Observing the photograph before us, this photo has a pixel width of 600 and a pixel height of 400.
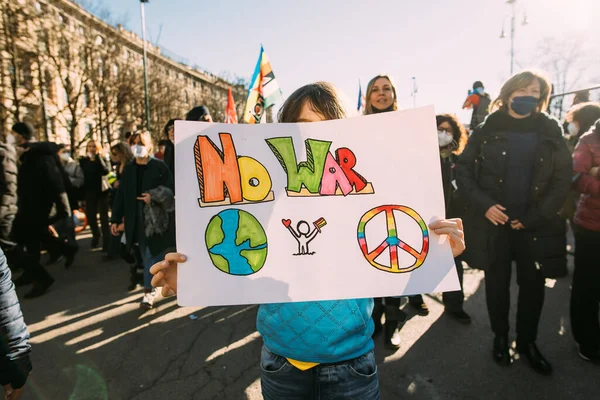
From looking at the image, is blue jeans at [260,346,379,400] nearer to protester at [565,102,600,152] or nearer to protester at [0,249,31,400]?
protester at [0,249,31,400]

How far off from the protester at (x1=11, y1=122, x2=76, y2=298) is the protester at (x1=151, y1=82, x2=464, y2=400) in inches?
160

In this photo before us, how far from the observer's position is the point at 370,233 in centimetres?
103

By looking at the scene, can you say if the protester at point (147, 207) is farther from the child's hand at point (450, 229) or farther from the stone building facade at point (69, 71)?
the stone building facade at point (69, 71)

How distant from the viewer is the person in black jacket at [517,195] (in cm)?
211

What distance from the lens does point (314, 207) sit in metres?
1.02

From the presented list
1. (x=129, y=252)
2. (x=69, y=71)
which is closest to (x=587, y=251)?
(x=129, y=252)

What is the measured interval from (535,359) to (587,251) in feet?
2.79

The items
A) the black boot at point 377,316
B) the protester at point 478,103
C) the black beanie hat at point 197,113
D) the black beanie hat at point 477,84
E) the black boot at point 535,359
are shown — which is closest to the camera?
the black boot at point 535,359

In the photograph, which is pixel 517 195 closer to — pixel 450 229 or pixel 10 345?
pixel 450 229

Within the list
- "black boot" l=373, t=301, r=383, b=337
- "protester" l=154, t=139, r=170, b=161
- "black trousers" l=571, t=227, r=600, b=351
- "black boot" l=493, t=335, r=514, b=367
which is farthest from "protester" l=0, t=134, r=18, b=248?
"black trousers" l=571, t=227, r=600, b=351

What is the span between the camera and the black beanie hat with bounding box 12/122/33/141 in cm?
416

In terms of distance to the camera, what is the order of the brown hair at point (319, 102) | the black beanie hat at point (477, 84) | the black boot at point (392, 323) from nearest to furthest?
1. the brown hair at point (319, 102)
2. the black boot at point (392, 323)
3. the black beanie hat at point (477, 84)

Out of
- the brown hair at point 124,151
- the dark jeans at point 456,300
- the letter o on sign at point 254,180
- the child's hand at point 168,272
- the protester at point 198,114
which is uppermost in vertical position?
the protester at point 198,114

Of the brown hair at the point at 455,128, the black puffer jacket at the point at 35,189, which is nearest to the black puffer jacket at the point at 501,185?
the brown hair at the point at 455,128
